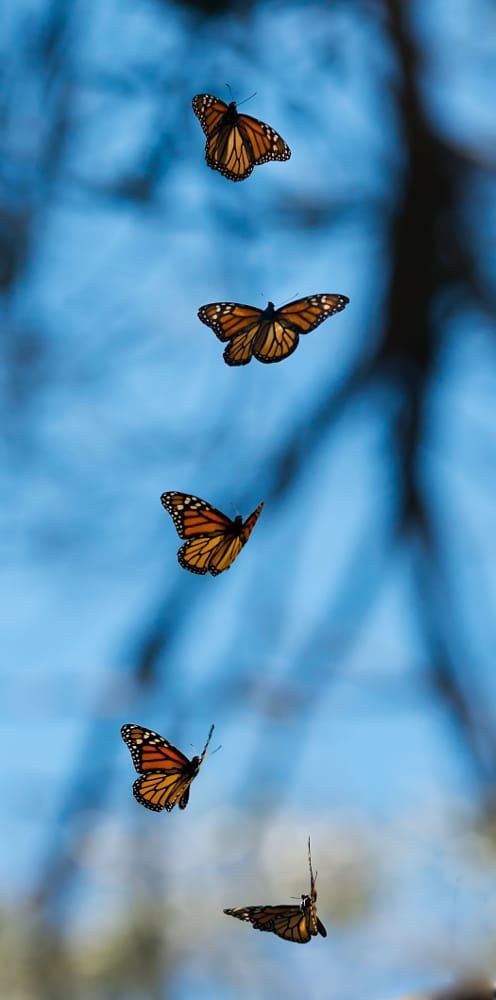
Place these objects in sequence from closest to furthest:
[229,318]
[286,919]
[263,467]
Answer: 1. [286,919]
2. [229,318]
3. [263,467]

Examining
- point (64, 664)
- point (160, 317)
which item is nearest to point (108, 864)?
point (64, 664)

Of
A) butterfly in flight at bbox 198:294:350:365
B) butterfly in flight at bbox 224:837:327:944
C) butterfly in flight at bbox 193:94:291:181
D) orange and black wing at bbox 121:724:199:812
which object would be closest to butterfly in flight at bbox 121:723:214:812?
orange and black wing at bbox 121:724:199:812

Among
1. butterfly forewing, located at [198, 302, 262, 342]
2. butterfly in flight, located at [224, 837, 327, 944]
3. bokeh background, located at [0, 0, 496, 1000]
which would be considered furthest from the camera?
bokeh background, located at [0, 0, 496, 1000]

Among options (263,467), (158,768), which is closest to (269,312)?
(263,467)

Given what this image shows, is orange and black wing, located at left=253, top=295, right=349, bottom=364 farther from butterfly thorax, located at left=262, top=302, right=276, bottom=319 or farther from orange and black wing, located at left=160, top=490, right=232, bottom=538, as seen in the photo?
orange and black wing, located at left=160, top=490, right=232, bottom=538

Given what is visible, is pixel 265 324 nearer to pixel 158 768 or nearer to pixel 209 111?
pixel 209 111

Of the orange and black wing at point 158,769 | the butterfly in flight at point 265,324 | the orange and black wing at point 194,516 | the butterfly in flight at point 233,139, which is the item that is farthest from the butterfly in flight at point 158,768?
the butterfly in flight at point 233,139
